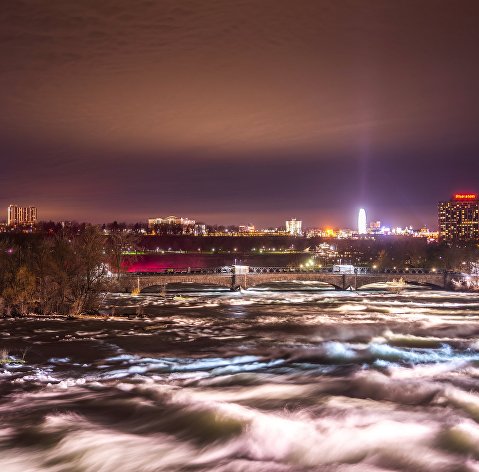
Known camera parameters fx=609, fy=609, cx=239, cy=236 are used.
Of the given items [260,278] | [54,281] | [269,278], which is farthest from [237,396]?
[260,278]

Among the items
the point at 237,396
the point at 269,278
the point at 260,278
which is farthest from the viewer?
the point at 260,278

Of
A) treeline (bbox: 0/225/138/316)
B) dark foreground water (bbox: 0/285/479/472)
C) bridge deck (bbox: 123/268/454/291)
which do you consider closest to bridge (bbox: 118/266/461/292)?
bridge deck (bbox: 123/268/454/291)

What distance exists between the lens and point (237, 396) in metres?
32.9

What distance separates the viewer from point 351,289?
10062 centimetres

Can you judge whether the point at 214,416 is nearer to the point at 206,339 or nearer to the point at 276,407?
the point at 276,407

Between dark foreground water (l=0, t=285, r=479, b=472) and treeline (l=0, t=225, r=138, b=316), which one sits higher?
treeline (l=0, t=225, r=138, b=316)

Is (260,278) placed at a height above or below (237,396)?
above

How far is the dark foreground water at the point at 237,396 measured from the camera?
24234mm

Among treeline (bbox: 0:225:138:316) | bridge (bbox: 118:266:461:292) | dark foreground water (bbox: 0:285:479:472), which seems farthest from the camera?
bridge (bbox: 118:266:461:292)

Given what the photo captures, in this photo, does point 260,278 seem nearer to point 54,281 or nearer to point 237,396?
point 54,281

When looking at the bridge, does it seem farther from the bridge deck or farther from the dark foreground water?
the dark foreground water

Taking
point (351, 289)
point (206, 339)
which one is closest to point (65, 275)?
point (206, 339)

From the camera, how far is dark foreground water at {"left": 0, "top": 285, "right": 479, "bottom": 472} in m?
24.2

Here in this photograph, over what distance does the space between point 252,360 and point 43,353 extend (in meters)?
14.9
